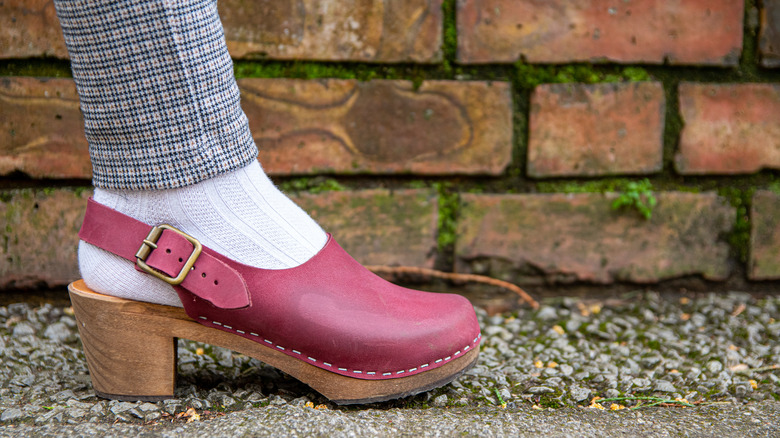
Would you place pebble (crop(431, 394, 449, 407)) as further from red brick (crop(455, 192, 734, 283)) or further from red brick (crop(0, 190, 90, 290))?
red brick (crop(0, 190, 90, 290))

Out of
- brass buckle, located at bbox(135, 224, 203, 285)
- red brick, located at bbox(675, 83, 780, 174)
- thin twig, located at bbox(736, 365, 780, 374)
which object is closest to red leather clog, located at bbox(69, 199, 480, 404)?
brass buckle, located at bbox(135, 224, 203, 285)

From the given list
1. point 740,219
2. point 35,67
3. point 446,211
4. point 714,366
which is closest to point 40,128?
point 35,67

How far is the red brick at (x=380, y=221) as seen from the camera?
105 cm

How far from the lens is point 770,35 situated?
1.08 meters

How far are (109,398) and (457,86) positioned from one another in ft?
2.49

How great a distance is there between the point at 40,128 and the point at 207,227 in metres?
0.51

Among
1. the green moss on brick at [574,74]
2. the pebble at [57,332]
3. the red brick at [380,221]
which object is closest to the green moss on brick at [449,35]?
the green moss on brick at [574,74]

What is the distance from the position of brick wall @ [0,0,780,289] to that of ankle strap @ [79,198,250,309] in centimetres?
38

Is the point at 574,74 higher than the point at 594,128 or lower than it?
higher

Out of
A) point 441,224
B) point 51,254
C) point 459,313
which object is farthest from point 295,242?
point 51,254

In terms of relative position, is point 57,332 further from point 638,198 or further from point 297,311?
point 638,198

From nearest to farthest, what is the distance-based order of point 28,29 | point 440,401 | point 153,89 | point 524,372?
point 153,89
point 440,401
point 524,372
point 28,29

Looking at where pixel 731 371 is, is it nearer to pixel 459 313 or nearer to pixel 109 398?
pixel 459 313

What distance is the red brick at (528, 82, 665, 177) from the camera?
1.06 m
